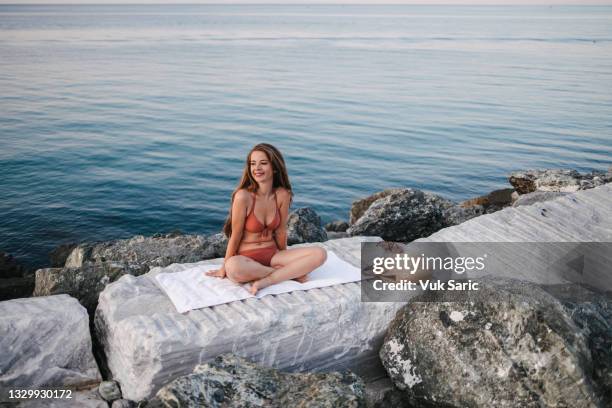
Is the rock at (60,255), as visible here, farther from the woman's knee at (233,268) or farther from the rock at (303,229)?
the woman's knee at (233,268)

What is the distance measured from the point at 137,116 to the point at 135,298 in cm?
1903

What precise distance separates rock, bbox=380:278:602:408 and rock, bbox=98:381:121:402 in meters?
2.56

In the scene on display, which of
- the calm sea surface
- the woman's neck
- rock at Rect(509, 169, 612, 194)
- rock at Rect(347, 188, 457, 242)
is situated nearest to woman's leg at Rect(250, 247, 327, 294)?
the woman's neck

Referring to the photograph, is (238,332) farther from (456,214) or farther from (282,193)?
(456,214)

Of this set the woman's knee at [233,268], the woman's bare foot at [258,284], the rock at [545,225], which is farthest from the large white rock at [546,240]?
the woman's knee at [233,268]

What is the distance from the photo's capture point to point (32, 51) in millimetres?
43531

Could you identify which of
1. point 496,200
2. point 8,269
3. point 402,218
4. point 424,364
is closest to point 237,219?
point 424,364

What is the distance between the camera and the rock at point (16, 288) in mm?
8531

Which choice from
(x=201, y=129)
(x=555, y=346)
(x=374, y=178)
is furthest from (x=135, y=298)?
(x=201, y=129)

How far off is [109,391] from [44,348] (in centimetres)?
74

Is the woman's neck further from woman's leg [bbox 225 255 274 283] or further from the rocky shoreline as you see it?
the rocky shoreline

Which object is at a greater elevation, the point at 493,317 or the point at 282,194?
the point at 282,194

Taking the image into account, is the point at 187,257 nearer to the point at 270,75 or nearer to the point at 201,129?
the point at 201,129

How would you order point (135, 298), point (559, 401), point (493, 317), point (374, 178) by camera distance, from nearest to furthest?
point (559, 401) → point (493, 317) → point (135, 298) → point (374, 178)
